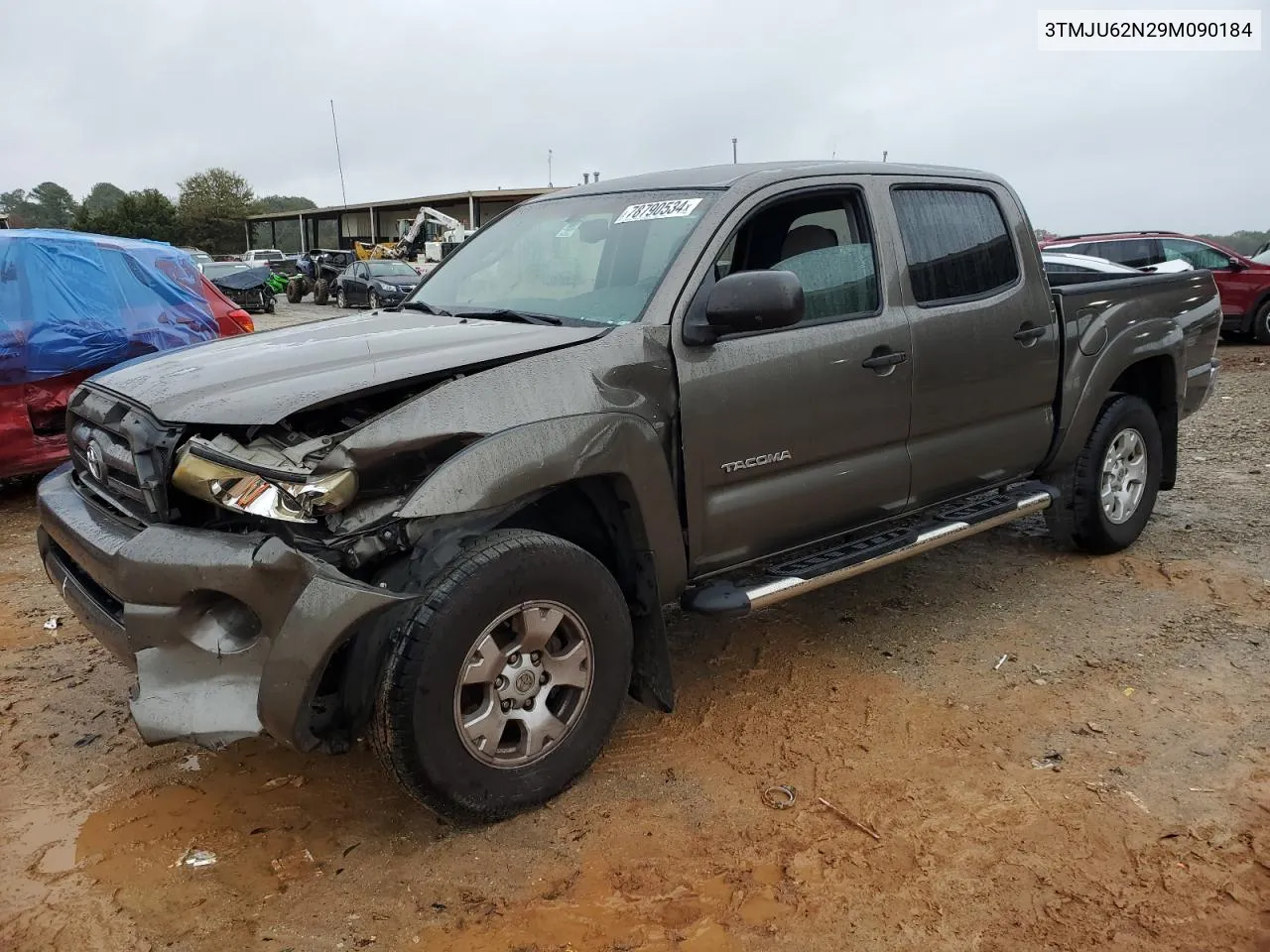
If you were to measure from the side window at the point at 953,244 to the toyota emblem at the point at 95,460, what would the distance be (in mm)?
2998

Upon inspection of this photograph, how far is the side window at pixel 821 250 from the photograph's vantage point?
3561 mm

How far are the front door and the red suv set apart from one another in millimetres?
11272

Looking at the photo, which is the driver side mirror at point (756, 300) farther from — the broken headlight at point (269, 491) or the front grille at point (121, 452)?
the front grille at point (121, 452)

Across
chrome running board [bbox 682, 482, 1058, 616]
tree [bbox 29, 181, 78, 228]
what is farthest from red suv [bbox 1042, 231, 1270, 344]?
tree [bbox 29, 181, 78, 228]

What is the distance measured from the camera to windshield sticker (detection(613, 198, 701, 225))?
3.39m

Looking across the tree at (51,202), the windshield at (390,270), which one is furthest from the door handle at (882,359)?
the tree at (51,202)

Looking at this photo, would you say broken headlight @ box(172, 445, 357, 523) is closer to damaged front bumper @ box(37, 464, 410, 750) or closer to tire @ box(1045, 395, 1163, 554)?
damaged front bumper @ box(37, 464, 410, 750)

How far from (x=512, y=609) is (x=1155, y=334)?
13.0 feet

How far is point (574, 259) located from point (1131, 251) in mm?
12782

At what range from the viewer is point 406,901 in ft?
8.23

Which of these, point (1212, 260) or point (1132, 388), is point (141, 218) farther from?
point (1132, 388)

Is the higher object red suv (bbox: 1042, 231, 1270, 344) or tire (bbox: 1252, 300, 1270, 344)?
red suv (bbox: 1042, 231, 1270, 344)

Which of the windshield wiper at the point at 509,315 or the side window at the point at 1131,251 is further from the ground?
the side window at the point at 1131,251

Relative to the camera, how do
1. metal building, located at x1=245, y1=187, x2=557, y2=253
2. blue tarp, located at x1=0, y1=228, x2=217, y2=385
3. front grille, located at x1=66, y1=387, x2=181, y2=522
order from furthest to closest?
metal building, located at x1=245, y1=187, x2=557, y2=253
blue tarp, located at x1=0, y1=228, x2=217, y2=385
front grille, located at x1=66, y1=387, x2=181, y2=522
